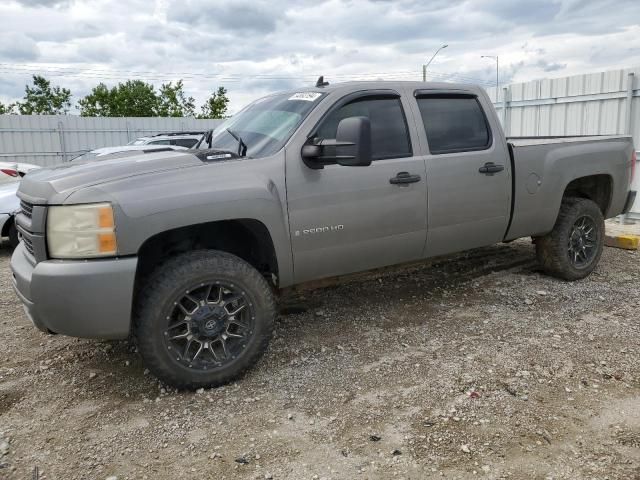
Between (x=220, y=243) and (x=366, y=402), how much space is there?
147 cm

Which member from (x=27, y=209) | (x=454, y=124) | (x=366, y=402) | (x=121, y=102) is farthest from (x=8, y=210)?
(x=121, y=102)

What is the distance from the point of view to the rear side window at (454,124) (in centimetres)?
451

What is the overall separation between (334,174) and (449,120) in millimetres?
1358

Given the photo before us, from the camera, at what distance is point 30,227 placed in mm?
3342

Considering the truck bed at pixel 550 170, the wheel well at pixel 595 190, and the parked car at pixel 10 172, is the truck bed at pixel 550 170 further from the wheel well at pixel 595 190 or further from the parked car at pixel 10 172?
the parked car at pixel 10 172

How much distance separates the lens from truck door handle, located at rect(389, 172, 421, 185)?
414 cm

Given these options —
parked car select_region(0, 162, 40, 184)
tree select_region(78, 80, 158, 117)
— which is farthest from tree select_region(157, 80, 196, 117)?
parked car select_region(0, 162, 40, 184)

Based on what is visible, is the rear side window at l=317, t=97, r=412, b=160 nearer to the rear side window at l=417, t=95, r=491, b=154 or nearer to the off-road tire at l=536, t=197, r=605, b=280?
the rear side window at l=417, t=95, r=491, b=154

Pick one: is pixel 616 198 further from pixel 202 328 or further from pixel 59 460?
pixel 59 460

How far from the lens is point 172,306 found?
3.36 metres

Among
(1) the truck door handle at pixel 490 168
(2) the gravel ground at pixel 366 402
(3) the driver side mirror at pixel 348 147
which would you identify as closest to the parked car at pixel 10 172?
(2) the gravel ground at pixel 366 402

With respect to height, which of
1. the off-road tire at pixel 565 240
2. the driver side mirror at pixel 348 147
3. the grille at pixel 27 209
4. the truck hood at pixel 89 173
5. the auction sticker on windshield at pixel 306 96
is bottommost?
the off-road tire at pixel 565 240

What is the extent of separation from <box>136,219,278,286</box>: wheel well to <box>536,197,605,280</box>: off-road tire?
3029mm

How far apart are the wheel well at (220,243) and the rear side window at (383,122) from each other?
0.95 meters
